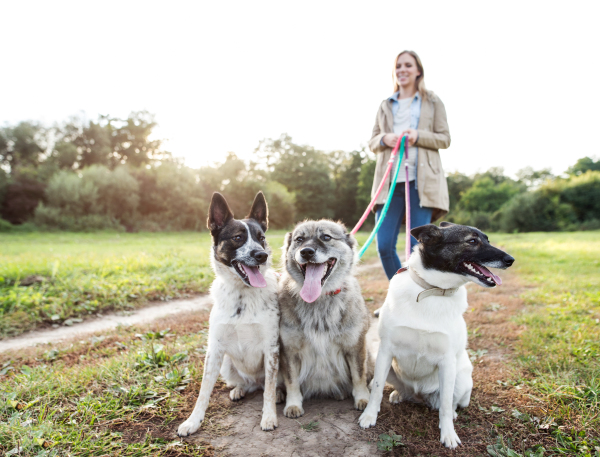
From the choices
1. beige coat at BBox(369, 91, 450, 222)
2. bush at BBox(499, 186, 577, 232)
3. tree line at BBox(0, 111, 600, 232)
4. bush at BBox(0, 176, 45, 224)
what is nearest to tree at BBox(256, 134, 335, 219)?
tree line at BBox(0, 111, 600, 232)

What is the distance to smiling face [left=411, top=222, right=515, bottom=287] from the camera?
8.16 ft

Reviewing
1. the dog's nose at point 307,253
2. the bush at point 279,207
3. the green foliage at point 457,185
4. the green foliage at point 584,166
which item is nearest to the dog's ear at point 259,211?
the dog's nose at point 307,253

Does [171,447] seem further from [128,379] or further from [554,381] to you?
[554,381]

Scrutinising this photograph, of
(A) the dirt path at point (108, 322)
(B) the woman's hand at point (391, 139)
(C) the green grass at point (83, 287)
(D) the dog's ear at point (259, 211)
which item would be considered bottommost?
(A) the dirt path at point (108, 322)

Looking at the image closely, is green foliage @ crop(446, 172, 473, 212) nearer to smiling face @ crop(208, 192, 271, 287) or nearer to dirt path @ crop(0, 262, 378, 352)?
dirt path @ crop(0, 262, 378, 352)

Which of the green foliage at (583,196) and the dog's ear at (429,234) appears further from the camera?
the green foliage at (583,196)

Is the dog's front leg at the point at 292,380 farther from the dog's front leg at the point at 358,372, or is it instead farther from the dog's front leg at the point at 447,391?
the dog's front leg at the point at 447,391

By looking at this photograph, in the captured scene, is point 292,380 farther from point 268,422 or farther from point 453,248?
point 453,248

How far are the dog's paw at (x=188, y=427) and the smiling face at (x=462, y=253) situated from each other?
211cm

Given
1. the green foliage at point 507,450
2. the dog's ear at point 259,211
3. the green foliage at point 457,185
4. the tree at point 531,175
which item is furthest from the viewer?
the tree at point 531,175

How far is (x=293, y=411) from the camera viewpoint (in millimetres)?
2896

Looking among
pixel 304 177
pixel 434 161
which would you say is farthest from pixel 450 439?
pixel 304 177

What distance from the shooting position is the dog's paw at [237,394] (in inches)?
124

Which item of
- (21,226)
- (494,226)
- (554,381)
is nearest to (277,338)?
(554,381)
